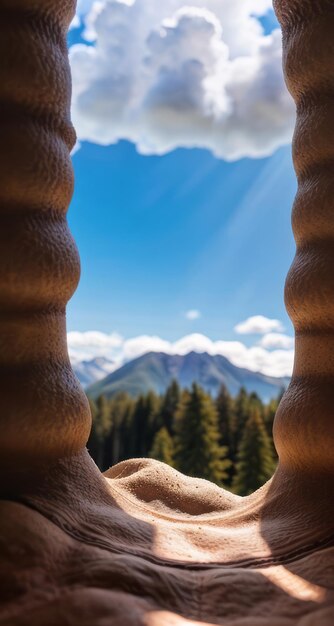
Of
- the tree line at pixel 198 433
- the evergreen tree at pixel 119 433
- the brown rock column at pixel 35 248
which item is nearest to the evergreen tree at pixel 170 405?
the tree line at pixel 198 433

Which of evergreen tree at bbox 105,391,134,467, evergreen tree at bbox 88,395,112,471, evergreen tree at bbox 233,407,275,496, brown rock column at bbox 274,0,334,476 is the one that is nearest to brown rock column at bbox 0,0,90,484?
brown rock column at bbox 274,0,334,476

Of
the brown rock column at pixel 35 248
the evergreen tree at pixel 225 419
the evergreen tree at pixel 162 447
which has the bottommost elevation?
the evergreen tree at pixel 162 447

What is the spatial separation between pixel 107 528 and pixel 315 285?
5.40 feet

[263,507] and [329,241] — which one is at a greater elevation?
[329,241]

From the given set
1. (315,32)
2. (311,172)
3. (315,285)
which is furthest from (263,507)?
(315,32)

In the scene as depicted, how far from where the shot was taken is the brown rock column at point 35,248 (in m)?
2.62

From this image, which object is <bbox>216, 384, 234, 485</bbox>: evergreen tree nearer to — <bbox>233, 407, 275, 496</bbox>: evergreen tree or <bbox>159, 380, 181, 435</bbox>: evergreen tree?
<bbox>159, 380, 181, 435</bbox>: evergreen tree

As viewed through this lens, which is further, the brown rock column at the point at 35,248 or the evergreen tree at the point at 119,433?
the evergreen tree at the point at 119,433

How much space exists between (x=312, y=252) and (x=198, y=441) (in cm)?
1489

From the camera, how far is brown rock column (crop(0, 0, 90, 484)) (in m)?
2.62

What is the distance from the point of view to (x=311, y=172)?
322 cm

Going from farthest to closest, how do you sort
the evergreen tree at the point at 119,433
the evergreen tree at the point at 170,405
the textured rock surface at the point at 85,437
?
the evergreen tree at the point at 119,433 → the evergreen tree at the point at 170,405 → the textured rock surface at the point at 85,437

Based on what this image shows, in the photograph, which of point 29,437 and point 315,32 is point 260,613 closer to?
point 29,437

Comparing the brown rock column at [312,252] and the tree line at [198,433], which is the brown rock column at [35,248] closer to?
the brown rock column at [312,252]
